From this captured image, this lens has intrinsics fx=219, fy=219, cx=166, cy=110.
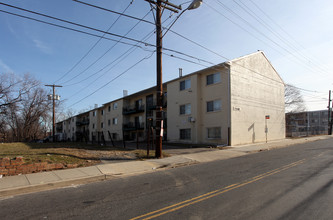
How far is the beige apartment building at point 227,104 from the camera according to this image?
850 inches

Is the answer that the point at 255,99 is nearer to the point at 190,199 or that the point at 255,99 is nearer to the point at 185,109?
the point at 185,109

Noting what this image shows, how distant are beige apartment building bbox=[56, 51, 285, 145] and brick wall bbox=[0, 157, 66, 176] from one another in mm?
9236

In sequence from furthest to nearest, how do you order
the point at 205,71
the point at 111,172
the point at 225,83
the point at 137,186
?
the point at 205,71, the point at 225,83, the point at 111,172, the point at 137,186

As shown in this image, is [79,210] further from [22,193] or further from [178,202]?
[22,193]

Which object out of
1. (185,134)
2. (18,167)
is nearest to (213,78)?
(185,134)

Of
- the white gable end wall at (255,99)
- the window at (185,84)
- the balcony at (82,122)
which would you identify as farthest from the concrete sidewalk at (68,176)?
the balcony at (82,122)

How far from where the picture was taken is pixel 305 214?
→ 14.0ft

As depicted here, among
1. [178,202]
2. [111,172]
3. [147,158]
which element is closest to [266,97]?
[147,158]

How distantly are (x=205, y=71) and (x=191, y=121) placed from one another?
5.55 meters

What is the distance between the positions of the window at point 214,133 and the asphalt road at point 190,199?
567 inches

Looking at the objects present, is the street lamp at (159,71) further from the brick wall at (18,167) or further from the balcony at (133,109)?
the balcony at (133,109)

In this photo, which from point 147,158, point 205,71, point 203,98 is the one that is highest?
point 205,71

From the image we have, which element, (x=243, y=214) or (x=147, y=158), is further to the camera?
(x=147, y=158)

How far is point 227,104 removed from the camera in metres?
21.2
